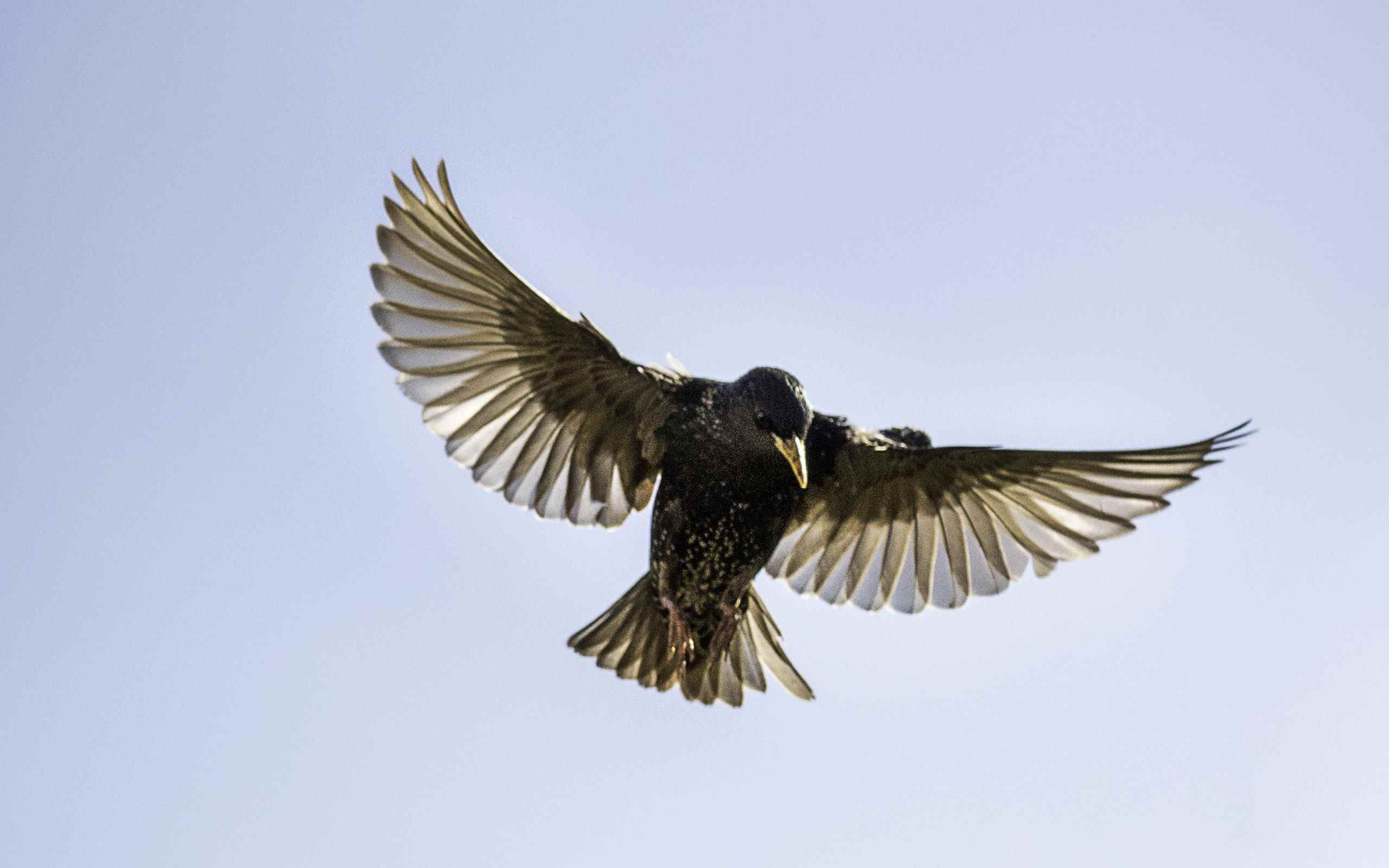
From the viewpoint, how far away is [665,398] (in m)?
6.83

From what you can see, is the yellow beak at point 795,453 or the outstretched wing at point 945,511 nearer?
the yellow beak at point 795,453

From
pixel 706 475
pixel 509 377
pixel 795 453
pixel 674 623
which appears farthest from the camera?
pixel 509 377

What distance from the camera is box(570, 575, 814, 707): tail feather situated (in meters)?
7.14

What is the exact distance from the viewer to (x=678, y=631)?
686cm

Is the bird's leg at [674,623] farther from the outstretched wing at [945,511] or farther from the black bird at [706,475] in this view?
the outstretched wing at [945,511]

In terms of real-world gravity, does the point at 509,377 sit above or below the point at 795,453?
above

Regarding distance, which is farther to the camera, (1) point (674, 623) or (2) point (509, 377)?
(2) point (509, 377)

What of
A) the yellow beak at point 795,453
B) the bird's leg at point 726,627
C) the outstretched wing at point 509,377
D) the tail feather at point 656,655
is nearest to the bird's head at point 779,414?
the yellow beak at point 795,453

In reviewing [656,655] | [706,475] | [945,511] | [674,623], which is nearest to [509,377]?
[706,475]

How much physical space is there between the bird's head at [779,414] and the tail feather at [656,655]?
110 centimetres

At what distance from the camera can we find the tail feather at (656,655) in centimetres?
714

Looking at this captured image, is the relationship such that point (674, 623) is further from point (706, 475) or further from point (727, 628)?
point (706, 475)

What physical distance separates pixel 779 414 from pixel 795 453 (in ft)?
0.63

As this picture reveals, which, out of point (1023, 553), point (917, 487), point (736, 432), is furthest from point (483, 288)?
point (1023, 553)
